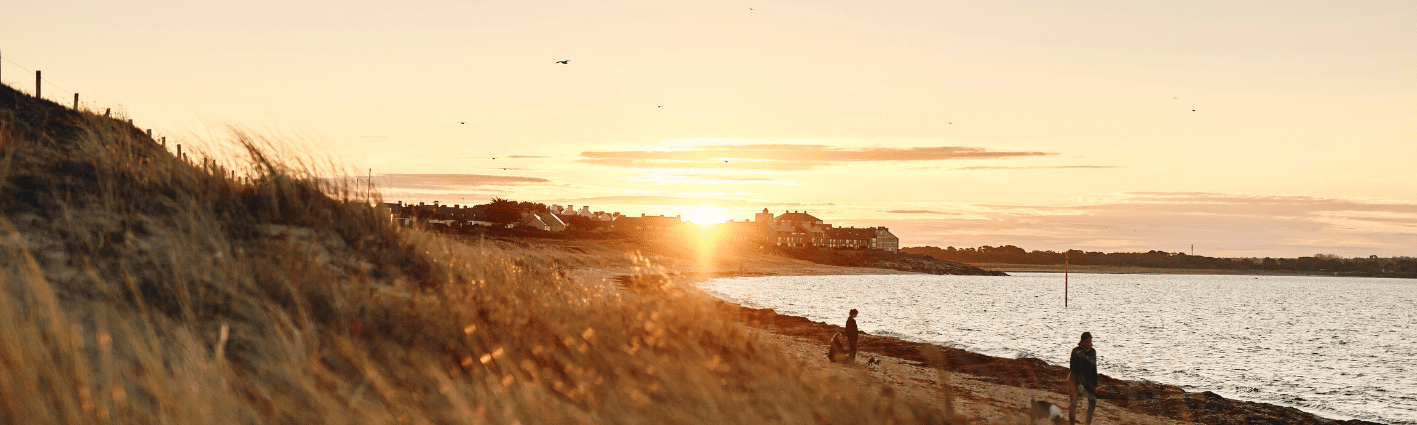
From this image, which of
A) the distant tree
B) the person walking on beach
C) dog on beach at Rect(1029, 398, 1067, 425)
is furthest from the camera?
the distant tree

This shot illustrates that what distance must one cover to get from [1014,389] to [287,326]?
19.8 meters

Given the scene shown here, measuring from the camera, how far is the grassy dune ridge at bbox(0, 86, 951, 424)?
194 inches

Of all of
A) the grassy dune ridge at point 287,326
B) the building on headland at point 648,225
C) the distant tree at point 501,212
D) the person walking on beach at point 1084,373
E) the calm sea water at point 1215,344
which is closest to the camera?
the grassy dune ridge at point 287,326

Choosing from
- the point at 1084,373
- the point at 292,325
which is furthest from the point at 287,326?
the point at 1084,373

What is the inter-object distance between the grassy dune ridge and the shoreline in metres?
7.30

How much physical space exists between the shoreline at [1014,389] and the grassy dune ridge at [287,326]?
7.30m

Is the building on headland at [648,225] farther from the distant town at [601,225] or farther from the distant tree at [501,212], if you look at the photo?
the distant tree at [501,212]

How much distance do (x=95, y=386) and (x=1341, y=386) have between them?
38.1 meters

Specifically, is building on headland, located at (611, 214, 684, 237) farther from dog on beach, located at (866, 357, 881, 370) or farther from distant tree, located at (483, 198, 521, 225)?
dog on beach, located at (866, 357, 881, 370)

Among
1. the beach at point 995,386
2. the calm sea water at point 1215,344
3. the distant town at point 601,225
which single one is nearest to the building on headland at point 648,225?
the distant town at point 601,225

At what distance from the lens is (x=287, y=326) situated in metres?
6.21

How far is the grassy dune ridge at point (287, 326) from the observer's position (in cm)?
493

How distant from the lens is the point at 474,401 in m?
5.64

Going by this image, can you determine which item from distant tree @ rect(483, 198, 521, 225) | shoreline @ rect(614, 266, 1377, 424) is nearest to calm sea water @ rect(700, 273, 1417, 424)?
shoreline @ rect(614, 266, 1377, 424)
